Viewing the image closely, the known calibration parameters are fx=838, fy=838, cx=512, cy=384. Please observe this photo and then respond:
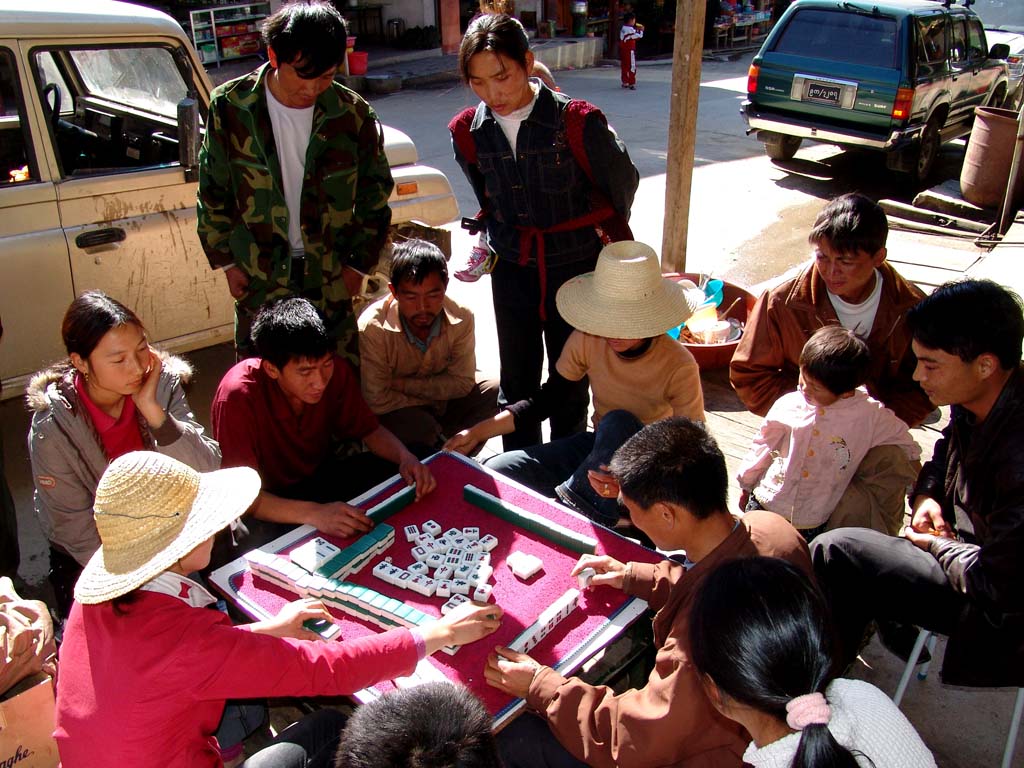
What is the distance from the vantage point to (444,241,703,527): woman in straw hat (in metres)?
3.17

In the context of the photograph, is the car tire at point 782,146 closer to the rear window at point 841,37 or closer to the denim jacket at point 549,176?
the rear window at point 841,37

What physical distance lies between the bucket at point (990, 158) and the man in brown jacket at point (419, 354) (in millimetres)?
6609

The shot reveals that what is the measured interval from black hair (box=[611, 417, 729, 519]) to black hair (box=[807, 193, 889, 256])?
133 cm

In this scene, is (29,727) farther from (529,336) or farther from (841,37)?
(841,37)

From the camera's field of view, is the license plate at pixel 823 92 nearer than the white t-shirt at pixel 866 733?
No

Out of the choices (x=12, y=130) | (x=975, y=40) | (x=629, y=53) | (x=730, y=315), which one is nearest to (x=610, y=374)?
(x=730, y=315)

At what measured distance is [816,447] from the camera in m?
3.05

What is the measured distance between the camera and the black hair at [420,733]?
1.53 meters

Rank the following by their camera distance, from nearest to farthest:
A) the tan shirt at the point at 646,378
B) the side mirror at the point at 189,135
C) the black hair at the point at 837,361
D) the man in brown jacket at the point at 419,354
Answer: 1. the black hair at the point at 837,361
2. the tan shirt at the point at 646,378
3. the man in brown jacket at the point at 419,354
4. the side mirror at the point at 189,135

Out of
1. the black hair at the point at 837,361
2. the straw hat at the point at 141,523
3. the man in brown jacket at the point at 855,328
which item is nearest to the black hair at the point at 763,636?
the straw hat at the point at 141,523

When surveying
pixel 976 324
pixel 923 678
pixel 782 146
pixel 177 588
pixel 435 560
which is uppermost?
pixel 976 324

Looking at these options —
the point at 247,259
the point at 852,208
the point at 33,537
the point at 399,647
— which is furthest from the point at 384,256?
the point at 399,647

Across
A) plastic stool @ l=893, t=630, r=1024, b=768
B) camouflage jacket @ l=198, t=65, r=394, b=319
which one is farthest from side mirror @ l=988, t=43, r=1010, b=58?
plastic stool @ l=893, t=630, r=1024, b=768

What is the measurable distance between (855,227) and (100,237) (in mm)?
3541
